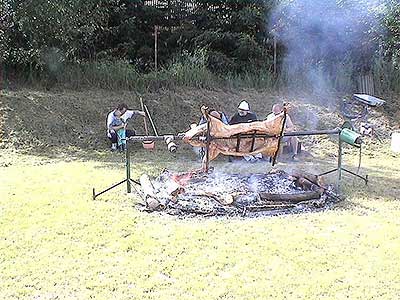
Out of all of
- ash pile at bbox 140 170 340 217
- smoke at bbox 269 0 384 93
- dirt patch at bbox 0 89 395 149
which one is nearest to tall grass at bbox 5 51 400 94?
smoke at bbox 269 0 384 93

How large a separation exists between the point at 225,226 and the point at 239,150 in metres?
0.95

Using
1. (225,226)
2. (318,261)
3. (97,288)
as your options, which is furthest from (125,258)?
(318,261)

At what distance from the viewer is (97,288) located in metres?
3.00

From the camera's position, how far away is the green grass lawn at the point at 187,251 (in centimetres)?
299

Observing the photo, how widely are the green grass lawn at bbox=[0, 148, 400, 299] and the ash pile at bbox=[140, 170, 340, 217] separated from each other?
17cm

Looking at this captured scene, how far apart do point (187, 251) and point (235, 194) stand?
1.29 m

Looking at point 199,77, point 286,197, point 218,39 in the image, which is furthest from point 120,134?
point 286,197

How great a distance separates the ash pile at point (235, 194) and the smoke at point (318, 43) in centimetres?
506

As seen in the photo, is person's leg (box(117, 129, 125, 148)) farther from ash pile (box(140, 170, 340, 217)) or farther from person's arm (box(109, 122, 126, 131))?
ash pile (box(140, 170, 340, 217))

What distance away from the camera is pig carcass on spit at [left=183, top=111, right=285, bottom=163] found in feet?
15.3

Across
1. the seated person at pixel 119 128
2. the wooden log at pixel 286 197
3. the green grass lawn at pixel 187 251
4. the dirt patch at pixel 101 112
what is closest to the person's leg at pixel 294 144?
the dirt patch at pixel 101 112

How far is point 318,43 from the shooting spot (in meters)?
10.2

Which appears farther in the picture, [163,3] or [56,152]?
[163,3]

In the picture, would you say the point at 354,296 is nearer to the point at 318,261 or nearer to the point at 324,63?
the point at 318,261
